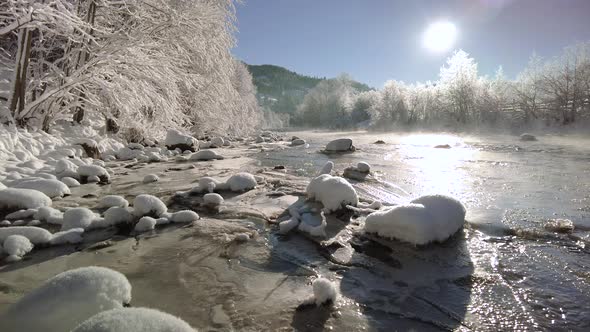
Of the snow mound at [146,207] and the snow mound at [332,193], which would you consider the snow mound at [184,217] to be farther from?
the snow mound at [332,193]

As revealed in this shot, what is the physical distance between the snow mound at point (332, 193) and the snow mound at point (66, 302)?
2.39 metres

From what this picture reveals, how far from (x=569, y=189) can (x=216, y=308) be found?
18.4ft

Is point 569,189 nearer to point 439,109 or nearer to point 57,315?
point 57,315

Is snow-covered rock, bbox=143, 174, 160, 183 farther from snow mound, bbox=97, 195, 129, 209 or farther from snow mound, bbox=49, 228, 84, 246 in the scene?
snow mound, bbox=49, 228, 84, 246

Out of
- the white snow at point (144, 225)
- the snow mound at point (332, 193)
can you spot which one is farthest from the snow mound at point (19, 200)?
the snow mound at point (332, 193)

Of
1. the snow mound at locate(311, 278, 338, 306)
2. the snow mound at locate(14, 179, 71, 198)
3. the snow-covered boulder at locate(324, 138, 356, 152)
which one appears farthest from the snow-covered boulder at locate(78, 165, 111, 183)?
the snow-covered boulder at locate(324, 138, 356, 152)

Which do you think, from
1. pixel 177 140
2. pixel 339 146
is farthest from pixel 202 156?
pixel 339 146

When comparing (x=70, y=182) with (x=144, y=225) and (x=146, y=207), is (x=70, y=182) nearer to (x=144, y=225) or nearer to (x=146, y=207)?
(x=146, y=207)

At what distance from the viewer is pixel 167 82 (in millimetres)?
8688

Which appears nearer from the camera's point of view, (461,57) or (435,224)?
(435,224)

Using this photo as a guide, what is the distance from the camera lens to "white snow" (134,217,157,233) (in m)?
3.04

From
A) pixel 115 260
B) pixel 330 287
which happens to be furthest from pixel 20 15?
Result: pixel 330 287

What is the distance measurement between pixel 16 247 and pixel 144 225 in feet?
2.95

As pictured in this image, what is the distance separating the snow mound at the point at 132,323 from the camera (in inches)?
42.5
